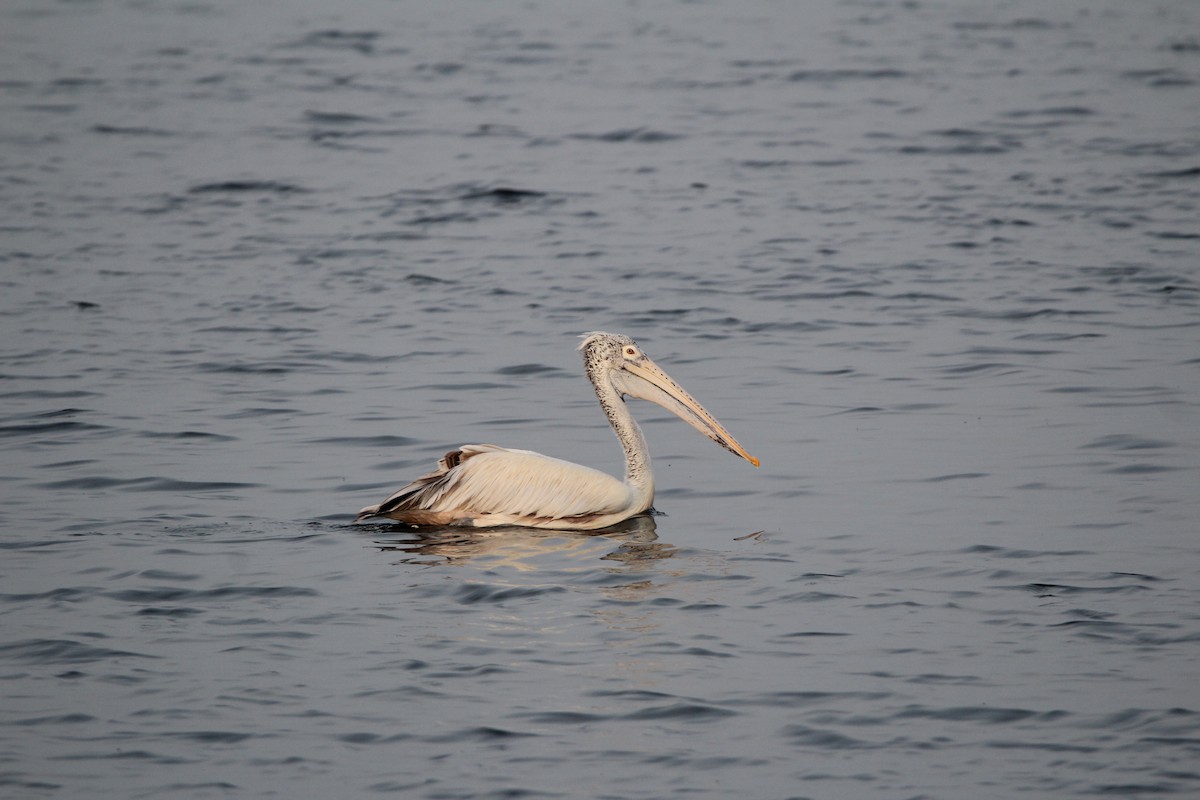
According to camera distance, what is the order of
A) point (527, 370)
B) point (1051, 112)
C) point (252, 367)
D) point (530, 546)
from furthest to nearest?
point (1051, 112) < point (252, 367) < point (527, 370) < point (530, 546)

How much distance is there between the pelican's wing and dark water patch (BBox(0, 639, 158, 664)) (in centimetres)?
172

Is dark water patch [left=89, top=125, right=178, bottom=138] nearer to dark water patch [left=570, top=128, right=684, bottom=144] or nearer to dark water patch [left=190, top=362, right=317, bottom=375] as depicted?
dark water patch [left=570, top=128, right=684, bottom=144]

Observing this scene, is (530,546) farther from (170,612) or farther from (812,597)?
(170,612)

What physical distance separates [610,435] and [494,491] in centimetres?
179

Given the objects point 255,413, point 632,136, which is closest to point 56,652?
point 255,413

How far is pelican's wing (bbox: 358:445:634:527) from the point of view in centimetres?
764

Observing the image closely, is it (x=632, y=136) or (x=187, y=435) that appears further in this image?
(x=632, y=136)

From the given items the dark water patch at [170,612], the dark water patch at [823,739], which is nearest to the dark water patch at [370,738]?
the dark water patch at [823,739]

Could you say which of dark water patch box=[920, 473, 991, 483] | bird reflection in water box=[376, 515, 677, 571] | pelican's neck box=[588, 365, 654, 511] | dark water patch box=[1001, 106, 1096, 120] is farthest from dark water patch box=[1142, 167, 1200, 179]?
bird reflection in water box=[376, 515, 677, 571]

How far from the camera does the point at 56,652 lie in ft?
20.0

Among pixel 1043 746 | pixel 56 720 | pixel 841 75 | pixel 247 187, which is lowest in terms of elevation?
pixel 1043 746

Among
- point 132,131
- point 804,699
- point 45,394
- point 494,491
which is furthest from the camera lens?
point 132,131

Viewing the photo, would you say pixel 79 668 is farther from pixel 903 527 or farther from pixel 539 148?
pixel 539 148

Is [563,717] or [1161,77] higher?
[1161,77]
